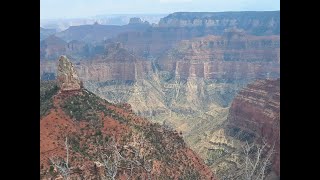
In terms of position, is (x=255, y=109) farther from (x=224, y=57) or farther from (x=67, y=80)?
(x=224, y=57)

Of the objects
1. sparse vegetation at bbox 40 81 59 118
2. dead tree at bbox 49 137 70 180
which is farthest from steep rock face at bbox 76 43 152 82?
dead tree at bbox 49 137 70 180

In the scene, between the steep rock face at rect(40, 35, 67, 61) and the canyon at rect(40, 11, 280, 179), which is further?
the steep rock face at rect(40, 35, 67, 61)

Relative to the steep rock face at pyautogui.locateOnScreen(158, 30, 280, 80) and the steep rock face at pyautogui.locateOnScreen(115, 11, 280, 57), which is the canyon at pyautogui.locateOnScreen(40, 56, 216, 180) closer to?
the steep rock face at pyautogui.locateOnScreen(158, 30, 280, 80)

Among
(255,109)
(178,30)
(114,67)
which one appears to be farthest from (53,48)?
(255,109)

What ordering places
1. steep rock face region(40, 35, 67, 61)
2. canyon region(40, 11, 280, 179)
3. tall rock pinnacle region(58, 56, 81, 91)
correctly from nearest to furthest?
tall rock pinnacle region(58, 56, 81, 91) → canyon region(40, 11, 280, 179) → steep rock face region(40, 35, 67, 61)

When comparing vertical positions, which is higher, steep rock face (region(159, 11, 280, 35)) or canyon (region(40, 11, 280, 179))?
steep rock face (region(159, 11, 280, 35))
